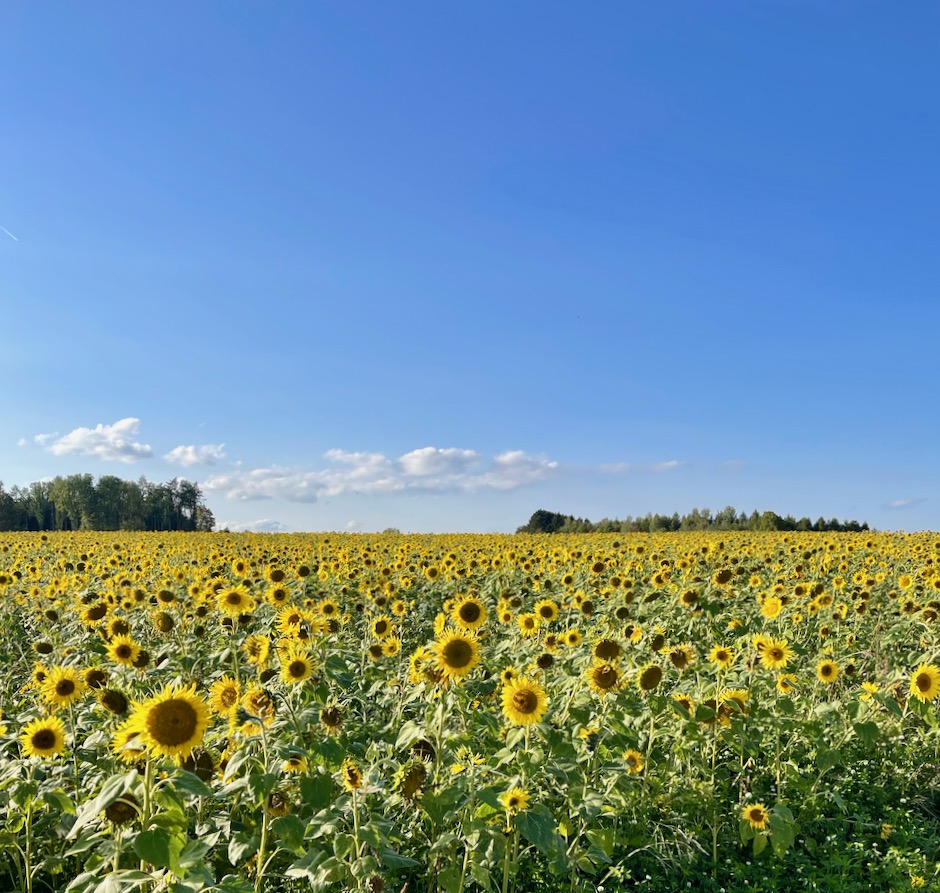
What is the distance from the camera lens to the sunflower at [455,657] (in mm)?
4137

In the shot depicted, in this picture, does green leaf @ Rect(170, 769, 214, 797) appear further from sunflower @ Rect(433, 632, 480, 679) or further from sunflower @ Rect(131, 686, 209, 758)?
sunflower @ Rect(433, 632, 480, 679)

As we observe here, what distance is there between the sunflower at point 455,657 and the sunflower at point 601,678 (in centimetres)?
75

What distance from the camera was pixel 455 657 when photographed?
4.16m

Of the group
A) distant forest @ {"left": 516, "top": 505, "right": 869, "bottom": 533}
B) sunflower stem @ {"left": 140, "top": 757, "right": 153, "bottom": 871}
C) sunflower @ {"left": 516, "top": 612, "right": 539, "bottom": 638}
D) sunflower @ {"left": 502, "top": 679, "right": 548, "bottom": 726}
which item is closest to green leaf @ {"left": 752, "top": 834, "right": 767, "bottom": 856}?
sunflower @ {"left": 502, "top": 679, "right": 548, "bottom": 726}

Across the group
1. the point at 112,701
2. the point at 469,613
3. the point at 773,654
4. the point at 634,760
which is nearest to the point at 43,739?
the point at 112,701

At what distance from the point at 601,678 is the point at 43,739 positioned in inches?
125

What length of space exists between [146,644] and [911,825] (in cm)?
736

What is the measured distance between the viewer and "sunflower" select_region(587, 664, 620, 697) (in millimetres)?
4277

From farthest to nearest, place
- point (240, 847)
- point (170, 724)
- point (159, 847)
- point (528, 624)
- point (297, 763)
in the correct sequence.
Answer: point (528, 624), point (297, 763), point (240, 847), point (170, 724), point (159, 847)

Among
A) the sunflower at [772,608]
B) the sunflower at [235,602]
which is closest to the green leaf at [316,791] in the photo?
the sunflower at [235,602]

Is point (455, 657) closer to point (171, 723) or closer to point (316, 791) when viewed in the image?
point (316, 791)

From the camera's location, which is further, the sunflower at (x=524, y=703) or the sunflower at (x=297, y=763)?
the sunflower at (x=524, y=703)

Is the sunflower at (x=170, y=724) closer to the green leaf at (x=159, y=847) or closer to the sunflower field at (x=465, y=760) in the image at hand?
the sunflower field at (x=465, y=760)

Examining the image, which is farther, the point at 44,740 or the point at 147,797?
the point at 44,740
